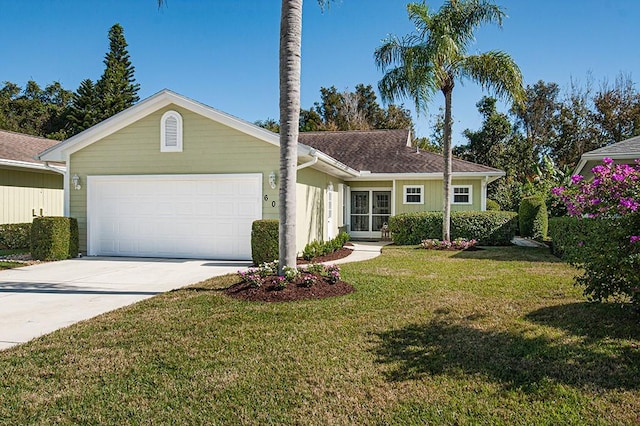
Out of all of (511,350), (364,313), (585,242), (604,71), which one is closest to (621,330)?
(585,242)

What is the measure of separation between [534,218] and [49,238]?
55.3 ft

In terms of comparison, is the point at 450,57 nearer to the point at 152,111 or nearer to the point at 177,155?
the point at 177,155

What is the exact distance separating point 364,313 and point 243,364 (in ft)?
7.17

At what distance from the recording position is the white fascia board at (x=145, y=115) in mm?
11102

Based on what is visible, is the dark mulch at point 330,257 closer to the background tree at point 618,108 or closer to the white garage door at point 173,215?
the white garage door at point 173,215

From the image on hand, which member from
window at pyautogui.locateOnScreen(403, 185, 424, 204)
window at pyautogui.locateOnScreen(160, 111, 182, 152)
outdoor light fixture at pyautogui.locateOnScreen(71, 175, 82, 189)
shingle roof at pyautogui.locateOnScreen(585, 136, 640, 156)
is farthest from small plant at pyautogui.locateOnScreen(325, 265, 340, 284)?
window at pyautogui.locateOnScreen(403, 185, 424, 204)

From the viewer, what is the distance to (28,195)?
611 inches

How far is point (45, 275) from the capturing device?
9.04 metres

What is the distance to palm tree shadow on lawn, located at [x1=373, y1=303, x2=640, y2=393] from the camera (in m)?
3.77

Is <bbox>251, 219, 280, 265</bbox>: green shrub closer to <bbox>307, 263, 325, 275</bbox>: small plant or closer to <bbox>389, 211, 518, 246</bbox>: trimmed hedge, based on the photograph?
<bbox>307, 263, 325, 275</bbox>: small plant

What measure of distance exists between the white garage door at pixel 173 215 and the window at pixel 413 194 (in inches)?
332

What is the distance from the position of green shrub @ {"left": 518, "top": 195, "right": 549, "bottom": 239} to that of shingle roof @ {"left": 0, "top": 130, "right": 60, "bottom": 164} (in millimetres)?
18340

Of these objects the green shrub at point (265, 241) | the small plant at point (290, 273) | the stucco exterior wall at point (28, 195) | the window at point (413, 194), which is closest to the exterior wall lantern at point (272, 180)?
the green shrub at point (265, 241)

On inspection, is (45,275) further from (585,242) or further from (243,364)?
(585,242)
